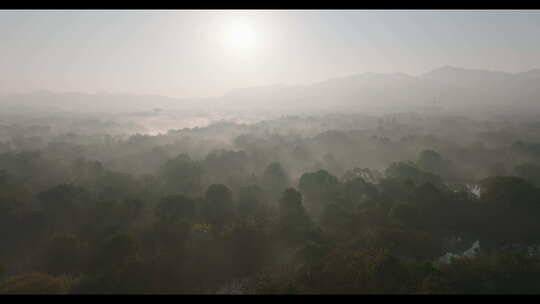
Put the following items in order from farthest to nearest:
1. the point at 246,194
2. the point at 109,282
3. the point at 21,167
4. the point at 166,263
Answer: the point at 21,167, the point at 246,194, the point at 166,263, the point at 109,282

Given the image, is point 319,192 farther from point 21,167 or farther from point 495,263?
point 21,167

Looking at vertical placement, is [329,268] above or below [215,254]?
above

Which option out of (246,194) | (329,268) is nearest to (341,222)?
(329,268)

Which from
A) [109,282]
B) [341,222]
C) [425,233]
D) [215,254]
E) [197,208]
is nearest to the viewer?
[109,282]

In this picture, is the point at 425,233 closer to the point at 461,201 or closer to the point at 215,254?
the point at 461,201

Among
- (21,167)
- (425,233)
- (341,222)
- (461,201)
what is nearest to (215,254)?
(341,222)

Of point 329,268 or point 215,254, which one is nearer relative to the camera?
point 329,268
